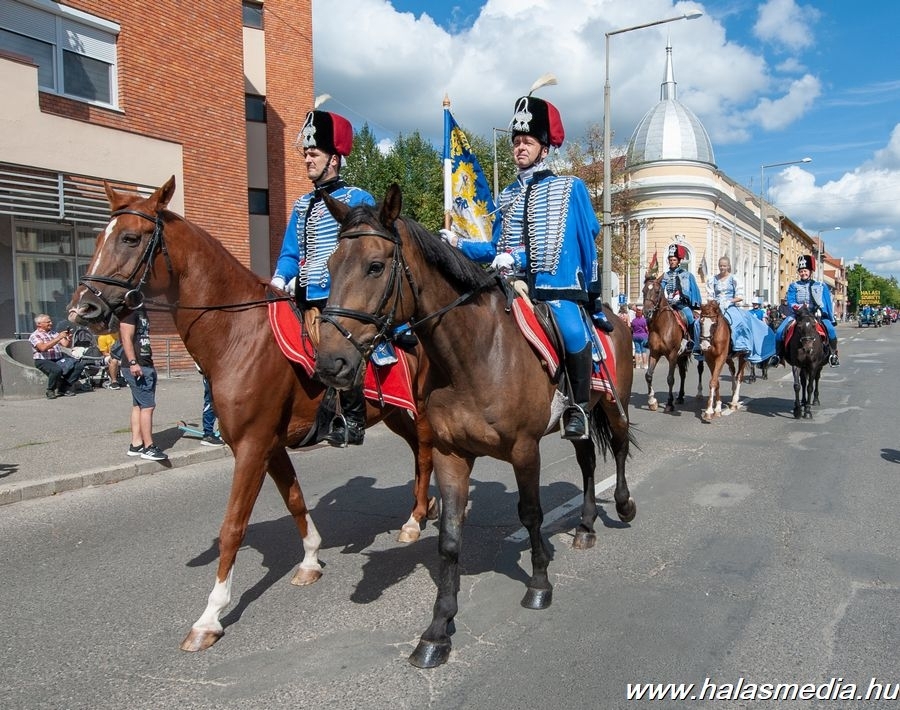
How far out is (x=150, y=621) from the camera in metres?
3.96

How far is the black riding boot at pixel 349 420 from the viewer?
4.49 meters

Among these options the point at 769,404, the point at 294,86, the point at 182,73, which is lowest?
the point at 769,404

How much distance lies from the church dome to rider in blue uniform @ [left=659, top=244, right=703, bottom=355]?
1253 inches

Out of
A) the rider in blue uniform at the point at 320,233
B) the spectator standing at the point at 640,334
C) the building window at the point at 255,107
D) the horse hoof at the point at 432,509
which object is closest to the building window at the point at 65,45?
the building window at the point at 255,107

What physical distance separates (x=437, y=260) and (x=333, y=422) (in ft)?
5.15

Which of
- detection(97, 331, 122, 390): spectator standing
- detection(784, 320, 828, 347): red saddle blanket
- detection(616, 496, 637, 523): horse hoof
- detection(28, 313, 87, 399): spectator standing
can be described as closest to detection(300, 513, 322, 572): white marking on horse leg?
detection(616, 496, 637, 523): horse hoof

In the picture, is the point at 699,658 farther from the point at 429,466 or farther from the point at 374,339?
the point at 429,466

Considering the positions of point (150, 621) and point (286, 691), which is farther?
point (150, 621)

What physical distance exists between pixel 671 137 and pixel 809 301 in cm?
3468

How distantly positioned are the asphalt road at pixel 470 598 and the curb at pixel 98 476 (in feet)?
0.50

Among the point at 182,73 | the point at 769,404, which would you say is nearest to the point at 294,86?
the point at 182,73

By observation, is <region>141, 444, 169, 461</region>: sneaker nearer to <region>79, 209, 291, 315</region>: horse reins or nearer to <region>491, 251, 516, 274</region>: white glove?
<region>79, 209, 291, 315</region>: horse reins

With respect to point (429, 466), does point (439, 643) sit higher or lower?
lower

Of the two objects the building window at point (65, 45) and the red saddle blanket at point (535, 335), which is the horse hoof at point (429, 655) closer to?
the red saddle blanket at point (535, 335)
